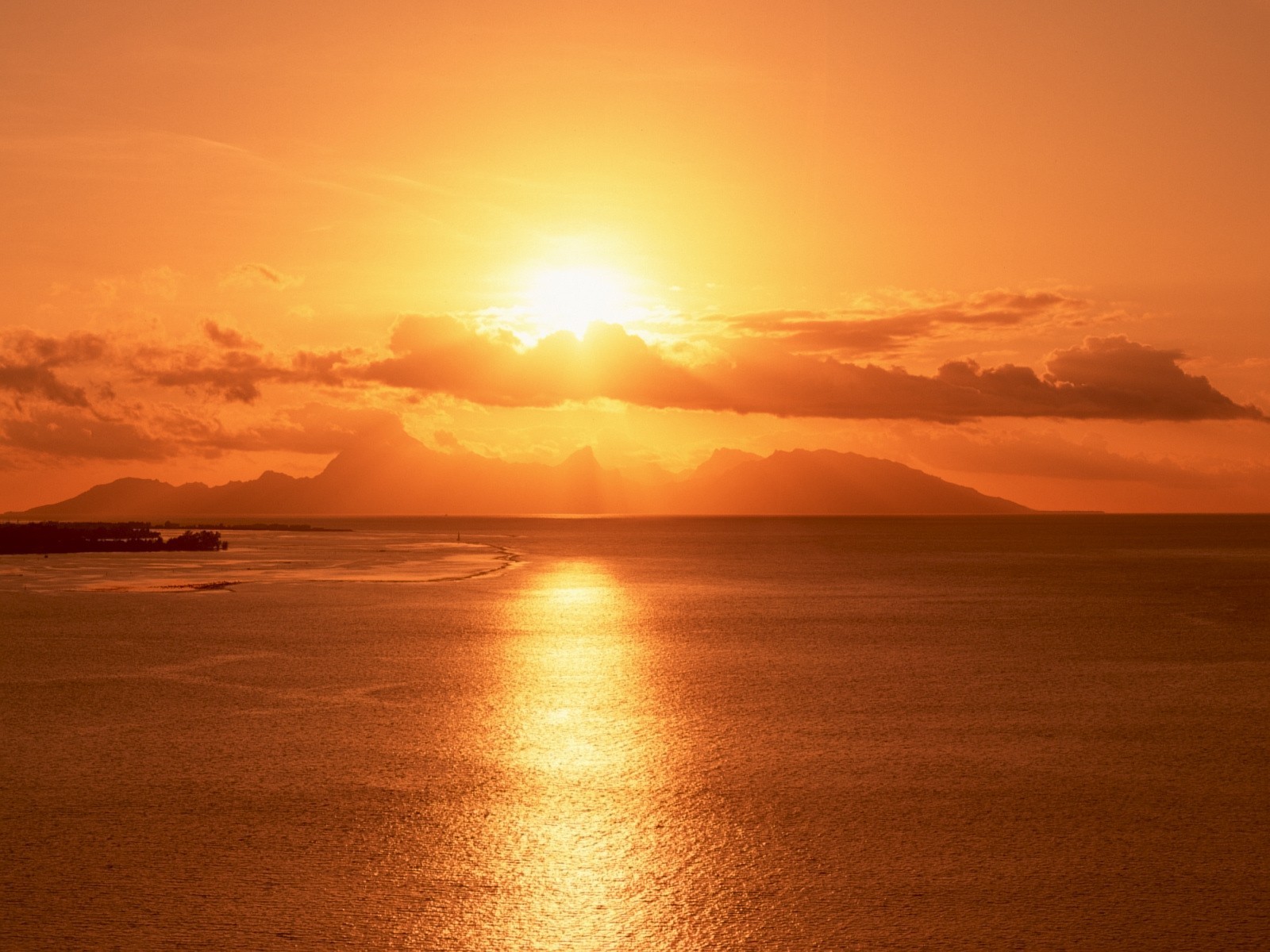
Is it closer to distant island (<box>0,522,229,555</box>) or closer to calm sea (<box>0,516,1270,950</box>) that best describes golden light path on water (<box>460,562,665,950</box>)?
calm sea (<box>0,516,1270,950</box>)

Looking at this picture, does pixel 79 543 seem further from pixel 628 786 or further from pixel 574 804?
pixel 574 804

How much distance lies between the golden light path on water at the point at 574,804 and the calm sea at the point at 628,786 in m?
0.07

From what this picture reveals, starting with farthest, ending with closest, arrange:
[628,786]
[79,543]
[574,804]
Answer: [79,543], [628,786], [574,804]

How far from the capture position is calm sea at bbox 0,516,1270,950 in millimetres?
10984

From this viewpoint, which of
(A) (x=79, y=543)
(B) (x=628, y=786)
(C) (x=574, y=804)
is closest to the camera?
(C) (x=574, y=804)

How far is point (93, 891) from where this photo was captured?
11641mm

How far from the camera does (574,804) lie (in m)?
15.2

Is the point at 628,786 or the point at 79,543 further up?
the point at 79,543

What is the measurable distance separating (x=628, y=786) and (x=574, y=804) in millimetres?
1318

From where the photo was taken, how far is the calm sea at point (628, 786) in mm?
10984

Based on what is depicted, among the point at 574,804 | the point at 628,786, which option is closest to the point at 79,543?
the point at 628,786

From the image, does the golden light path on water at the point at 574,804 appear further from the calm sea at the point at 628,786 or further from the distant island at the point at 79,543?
the distant island at the point at 79,543

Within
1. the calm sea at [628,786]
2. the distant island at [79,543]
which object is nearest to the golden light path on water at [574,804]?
the calm sea at [628,786]


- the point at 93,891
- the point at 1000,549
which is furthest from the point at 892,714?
the point at 1000,549
